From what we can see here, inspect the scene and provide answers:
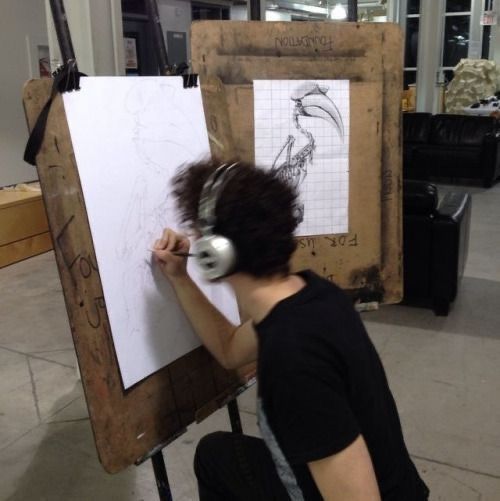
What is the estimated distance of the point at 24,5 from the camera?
4.71 meters

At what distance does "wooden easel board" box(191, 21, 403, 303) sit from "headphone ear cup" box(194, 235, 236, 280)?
77cm

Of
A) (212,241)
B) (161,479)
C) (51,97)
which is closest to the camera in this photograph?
(212,241)

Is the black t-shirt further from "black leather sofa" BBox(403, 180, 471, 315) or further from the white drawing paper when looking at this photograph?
"black leather sofa" BBox(403, 180, 471, 315)

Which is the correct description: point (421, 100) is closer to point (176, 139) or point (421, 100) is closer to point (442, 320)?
point (442, 320)

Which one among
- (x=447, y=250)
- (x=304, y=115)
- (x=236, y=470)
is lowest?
(x=447, y=250)

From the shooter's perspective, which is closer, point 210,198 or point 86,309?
point 210,198

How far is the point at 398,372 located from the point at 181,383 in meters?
1.59

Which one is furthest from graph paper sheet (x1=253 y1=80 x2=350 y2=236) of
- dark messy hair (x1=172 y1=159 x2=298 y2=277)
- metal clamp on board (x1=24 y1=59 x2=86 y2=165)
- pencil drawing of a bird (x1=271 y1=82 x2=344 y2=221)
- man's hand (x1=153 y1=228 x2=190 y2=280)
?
dark messy hair (x1=172 y1=159 x2=298 y2=277)

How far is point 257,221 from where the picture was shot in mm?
929

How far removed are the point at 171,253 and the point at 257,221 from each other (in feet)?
1.20

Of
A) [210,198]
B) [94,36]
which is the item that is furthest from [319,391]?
[94,36]

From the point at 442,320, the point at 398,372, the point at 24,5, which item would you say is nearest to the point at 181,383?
the point at 398,372

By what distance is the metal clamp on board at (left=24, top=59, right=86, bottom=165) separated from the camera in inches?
42.7

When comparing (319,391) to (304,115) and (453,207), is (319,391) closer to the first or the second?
(304,115)
